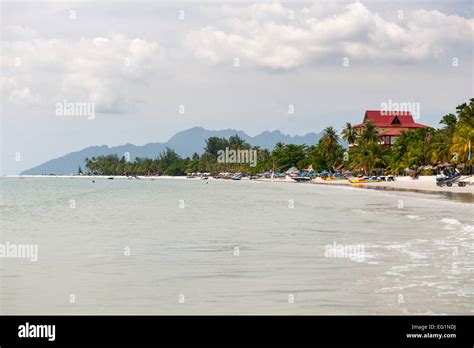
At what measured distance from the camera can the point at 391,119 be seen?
18450 cm

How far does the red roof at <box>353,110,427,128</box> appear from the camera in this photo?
182375 mm

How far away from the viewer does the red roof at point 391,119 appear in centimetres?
18238

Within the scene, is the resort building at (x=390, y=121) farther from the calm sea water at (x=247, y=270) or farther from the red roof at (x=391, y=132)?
the calm sea water at (x=247, y=270)

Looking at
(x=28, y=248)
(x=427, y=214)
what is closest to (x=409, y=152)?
(x=427, y=214)

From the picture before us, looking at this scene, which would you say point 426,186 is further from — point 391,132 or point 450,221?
point 391,132

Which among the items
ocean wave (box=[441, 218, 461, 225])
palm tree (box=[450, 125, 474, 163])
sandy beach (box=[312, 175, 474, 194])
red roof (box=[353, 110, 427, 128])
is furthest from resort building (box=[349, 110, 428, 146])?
ocean wave (box=[441, 218, 461, 225])

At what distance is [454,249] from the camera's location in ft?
61.9

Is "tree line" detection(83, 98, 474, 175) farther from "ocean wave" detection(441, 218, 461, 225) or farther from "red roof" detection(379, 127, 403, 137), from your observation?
"ocean wave" detection(441, 218, 461, 225)

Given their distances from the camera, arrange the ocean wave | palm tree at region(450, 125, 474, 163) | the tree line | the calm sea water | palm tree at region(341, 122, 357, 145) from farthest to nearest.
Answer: palm tree at region(341, 122, 357, 145)
the tree line
palm tree at region(450, 125, 474, 163)
the ocean wave
the calm sea water

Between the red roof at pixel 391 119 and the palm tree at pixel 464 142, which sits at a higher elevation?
the red roof at pixel 391 119

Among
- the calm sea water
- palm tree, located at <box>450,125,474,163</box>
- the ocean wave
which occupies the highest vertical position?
palm tree, located at <box>450,125,474,163</box>

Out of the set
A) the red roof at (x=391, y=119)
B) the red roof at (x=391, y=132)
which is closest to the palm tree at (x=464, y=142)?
the red roof at (x=391, y=132)
